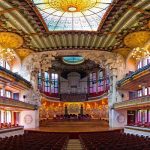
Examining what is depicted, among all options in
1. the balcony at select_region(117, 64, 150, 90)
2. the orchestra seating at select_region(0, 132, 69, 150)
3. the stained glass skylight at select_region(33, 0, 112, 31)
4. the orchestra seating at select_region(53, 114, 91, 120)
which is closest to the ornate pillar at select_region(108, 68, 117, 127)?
the balcony at select_region(117, 64, 150, 90)

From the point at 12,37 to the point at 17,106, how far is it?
6028 mm

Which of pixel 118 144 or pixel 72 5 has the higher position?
pixel 72 5

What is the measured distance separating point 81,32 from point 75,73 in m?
22.5

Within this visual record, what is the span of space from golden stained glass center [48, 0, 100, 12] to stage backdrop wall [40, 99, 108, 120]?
2136cm

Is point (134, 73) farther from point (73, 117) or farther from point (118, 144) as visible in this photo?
point (73, 117)

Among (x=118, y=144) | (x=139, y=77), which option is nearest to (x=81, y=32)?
(x=139, y=77)

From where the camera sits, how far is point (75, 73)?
4631cm

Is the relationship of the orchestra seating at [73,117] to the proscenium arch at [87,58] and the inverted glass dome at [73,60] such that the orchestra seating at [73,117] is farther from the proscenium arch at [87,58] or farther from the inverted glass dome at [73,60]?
the proscenium arch at [87,58]

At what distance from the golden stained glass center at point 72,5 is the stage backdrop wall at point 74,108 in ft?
70.1

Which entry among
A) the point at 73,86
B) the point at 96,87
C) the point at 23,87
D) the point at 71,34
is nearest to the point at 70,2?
the point at 71,34

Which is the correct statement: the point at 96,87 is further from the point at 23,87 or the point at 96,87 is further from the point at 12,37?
the point at 12,37

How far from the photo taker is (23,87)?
28.2 m

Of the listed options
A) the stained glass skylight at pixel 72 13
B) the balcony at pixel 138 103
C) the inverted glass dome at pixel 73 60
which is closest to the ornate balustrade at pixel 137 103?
the balcony at pixel 138 103

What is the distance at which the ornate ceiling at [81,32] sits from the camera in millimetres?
17703
